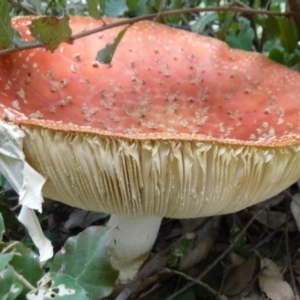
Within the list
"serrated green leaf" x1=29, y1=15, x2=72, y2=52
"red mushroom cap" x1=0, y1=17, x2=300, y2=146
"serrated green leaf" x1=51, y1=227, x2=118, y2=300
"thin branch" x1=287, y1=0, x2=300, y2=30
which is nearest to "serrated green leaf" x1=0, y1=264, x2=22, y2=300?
"serrated green leaf" x1=51, y1=227, x2=118, y2=300

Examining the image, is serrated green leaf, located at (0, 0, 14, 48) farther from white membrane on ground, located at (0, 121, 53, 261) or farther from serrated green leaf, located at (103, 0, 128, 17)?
serrated green leaf, located at (103, 0, 128, 17)

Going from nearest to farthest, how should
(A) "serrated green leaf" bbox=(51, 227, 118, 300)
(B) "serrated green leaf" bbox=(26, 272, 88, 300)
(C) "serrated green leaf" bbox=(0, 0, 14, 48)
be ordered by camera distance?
(B) "serrated green leaf" bbox=(26, 272, 88, 300) → (A) "serrated green leaf" bbox=(51, 227, 118, 300) → (C) "serrated green leaf" bbox=(0, 0, 14, 48)

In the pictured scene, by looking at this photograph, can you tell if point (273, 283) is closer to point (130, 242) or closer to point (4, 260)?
point (130, 242)

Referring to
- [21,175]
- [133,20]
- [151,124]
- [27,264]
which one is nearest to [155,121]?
[151,124]

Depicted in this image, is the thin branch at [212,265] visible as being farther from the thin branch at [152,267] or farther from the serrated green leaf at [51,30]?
the serrated green leaf at [51,30]

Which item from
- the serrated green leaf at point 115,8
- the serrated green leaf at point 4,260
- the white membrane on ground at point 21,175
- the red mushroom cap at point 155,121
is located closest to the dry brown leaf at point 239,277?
the red mushroom cap at point 155,121

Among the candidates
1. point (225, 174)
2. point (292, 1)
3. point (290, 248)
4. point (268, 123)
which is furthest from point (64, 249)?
point (292, 1)
